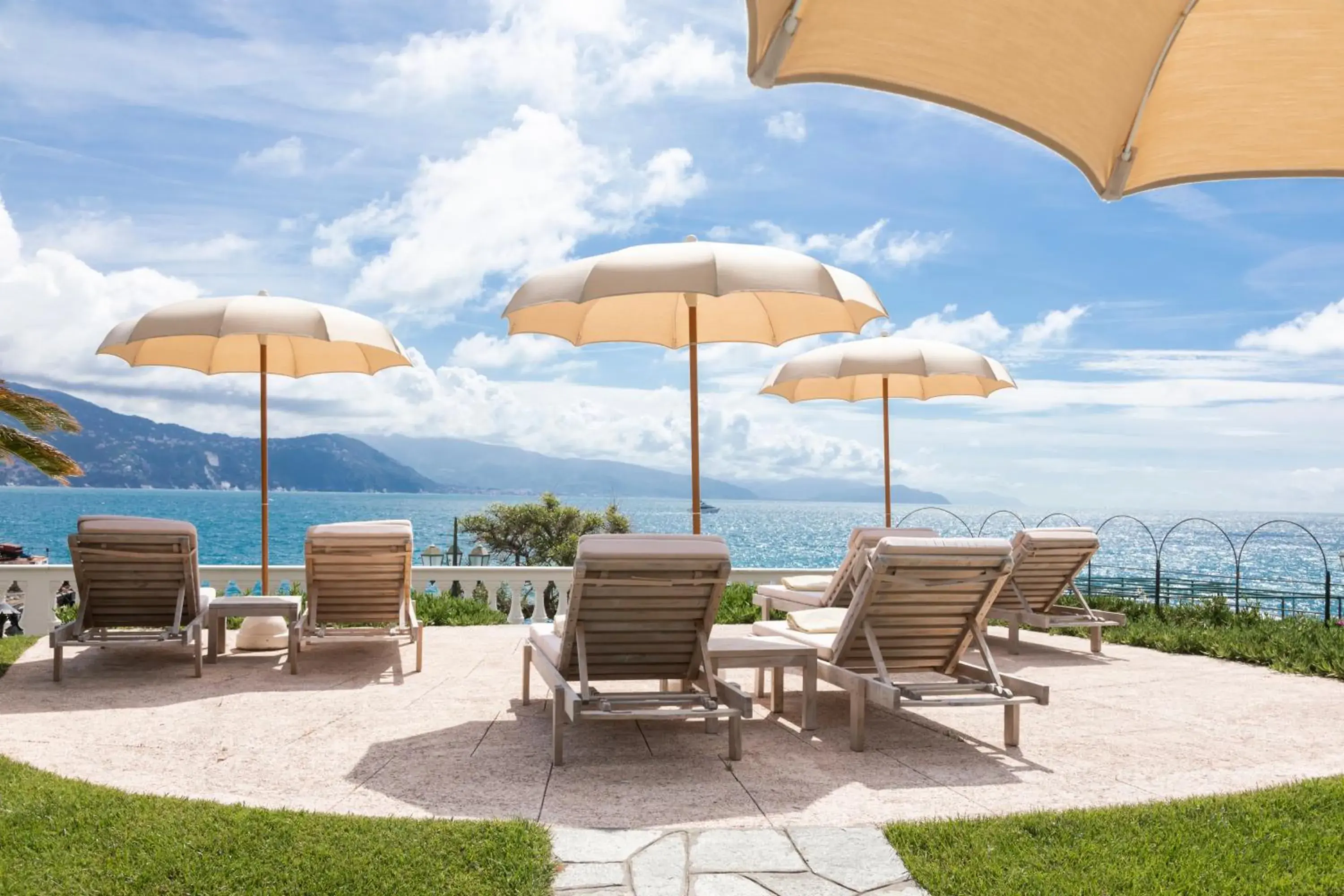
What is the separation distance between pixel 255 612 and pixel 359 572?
889 mm

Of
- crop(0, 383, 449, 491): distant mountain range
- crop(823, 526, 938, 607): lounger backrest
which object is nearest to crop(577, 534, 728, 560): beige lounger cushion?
crop(823, 526, 938, 607): lounger backrest

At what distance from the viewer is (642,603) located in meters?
5.05

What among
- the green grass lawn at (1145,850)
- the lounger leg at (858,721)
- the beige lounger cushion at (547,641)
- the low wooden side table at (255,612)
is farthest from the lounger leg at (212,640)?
the green grass lawn at (1145,850)

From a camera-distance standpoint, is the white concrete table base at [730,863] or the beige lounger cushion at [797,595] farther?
the beige lounger cushion at [797,595]

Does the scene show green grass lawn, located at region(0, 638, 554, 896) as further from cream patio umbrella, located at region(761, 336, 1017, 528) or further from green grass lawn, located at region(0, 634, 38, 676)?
cream patio umbrella, located at region(761, 336, 1017, 528)

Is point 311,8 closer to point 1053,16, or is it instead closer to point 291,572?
point 291,572

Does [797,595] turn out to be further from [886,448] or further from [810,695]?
[886,448]

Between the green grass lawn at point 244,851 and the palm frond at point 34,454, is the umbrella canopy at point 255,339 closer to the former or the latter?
the palm frond at point 34,454

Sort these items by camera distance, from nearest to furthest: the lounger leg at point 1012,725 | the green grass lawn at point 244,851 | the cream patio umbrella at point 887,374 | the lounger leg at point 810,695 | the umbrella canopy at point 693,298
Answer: the green grass lawn at point 244,851 → the lounger leg at point 1012,725 → the lounger leg at point 810,695 → the umbrella canopy at point 693,298 → the cream patio umbrella at point 887,374

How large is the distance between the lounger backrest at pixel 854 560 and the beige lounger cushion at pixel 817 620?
357 mm

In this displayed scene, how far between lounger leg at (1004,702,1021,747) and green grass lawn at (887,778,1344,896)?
120cm

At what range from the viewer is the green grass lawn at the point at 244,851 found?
126 inches

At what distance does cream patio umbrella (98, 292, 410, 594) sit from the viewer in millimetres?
7398

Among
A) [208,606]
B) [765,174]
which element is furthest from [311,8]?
[208,606]
